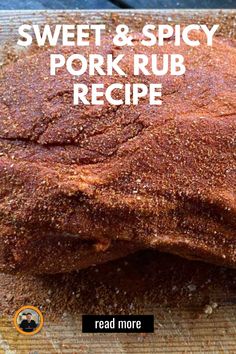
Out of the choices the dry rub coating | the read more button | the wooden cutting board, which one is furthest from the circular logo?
the dry rub coating

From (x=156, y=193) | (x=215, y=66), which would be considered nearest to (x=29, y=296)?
(x=156, y=193)

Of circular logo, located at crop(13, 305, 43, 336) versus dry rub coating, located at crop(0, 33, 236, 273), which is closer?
dry rub coating, located at crop(0, 33, 236, 273)

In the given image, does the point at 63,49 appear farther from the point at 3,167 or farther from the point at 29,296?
the point at 29,296

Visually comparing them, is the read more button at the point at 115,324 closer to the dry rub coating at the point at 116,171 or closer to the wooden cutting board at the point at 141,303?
the wooden cutting board at the point at 141,303

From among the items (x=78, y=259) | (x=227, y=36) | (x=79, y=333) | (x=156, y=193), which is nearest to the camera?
(x=156, y=193)

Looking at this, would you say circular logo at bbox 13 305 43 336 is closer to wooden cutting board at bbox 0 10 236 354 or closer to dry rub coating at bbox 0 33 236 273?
wooden cutting board at bbox 0 10 236 354

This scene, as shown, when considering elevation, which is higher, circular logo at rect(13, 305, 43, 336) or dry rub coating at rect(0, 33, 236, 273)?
dry rub coating at rect(0, 33, 236, 273)
